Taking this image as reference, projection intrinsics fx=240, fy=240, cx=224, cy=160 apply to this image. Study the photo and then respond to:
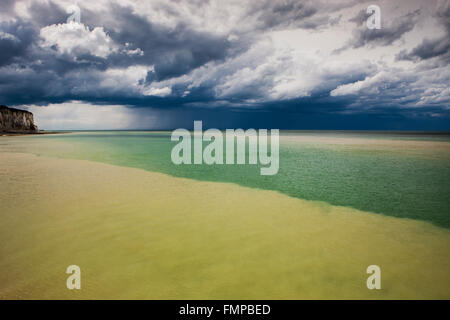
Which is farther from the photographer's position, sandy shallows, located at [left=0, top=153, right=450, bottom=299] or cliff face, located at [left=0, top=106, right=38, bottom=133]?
cliff face, located at [left=0, top=106, right=38, bottom=133]

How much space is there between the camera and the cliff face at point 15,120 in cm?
11050

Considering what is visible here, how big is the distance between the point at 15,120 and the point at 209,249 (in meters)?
153

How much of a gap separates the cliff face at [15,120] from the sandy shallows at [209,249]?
5497 inches

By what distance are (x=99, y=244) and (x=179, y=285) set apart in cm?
249

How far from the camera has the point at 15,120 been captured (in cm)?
11694

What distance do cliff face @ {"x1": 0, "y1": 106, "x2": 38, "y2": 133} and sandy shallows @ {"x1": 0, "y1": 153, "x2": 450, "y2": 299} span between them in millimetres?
139616

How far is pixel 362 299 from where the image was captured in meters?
3.88

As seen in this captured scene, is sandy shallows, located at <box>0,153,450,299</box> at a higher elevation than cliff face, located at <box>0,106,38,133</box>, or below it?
below

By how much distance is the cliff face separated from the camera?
363ft

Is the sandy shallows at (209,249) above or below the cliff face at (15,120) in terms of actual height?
below
